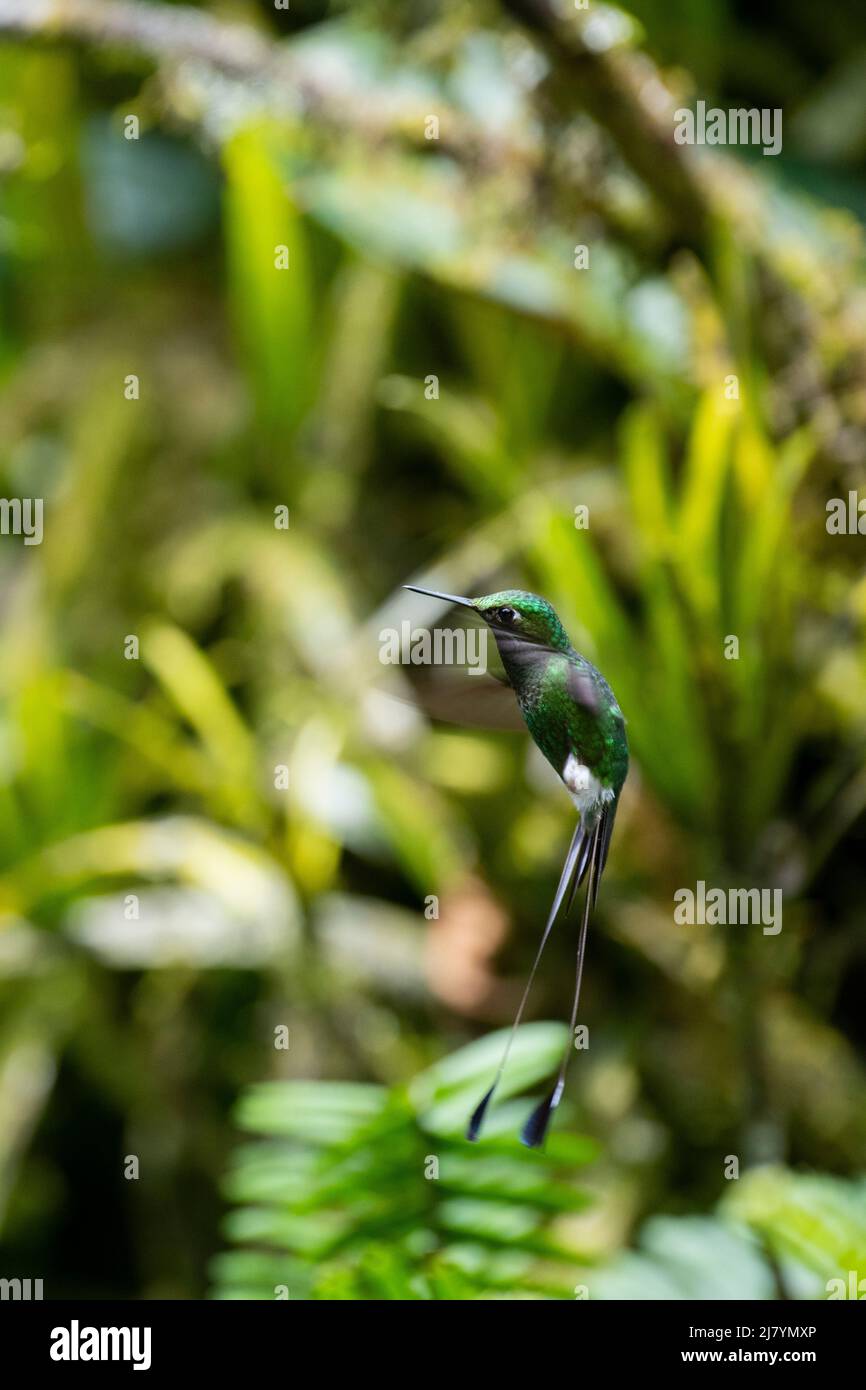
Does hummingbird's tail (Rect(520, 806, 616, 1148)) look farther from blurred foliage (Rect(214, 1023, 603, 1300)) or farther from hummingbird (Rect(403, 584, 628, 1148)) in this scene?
blurred foliage (Rect(214, 1023, 603, 1300))

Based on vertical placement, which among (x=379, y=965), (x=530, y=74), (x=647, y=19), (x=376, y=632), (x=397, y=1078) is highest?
(x=647, y=19)

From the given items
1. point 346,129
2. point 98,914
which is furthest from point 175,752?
point 346,129

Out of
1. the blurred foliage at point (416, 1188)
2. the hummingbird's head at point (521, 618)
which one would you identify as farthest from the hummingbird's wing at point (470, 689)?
the blurred foliage at point (416, 1188)

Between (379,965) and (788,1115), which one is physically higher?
(379,965)

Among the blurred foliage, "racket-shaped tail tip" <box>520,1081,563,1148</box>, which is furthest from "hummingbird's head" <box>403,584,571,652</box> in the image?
the blurred foliage

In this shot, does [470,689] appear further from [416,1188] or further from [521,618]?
[416,1188]
